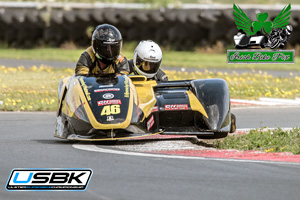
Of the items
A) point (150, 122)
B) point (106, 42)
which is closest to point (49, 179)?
point (150, 122)

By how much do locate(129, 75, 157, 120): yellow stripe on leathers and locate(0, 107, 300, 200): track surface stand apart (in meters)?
0.70

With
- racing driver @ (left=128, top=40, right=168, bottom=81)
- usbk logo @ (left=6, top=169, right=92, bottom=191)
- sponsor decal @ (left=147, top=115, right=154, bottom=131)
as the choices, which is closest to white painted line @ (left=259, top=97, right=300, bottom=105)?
racing driver @ (left=128, top=40, right=168, bottom=81)

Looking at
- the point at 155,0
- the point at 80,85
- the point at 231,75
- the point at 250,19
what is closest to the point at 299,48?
the point at 250,19

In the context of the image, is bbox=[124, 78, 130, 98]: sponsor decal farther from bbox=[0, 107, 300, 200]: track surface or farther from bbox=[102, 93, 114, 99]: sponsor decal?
bbox=[0, 107, 300, 200]: track surface

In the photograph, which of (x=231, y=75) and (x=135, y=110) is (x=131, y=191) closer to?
(x=135, y=110)

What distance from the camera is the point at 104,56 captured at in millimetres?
9695

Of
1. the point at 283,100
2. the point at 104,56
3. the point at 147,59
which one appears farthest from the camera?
the point at 283,100

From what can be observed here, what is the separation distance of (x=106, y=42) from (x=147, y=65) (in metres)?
0.92

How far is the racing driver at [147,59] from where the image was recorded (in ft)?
33.4

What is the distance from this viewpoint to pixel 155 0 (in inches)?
1359

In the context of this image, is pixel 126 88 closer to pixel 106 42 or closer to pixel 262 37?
pixel 106 42

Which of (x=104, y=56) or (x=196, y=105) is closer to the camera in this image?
(x=196, y=105)

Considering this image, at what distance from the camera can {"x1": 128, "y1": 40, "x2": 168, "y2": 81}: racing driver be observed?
1017 cm

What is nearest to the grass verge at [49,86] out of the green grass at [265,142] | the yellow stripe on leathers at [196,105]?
the yellow stripe on leathers at [196,105]
